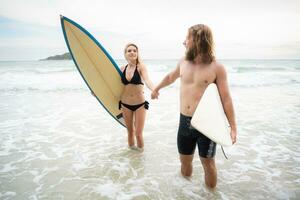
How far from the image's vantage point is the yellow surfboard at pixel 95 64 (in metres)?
4.16

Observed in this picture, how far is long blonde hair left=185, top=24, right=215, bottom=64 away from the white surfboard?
29 cm

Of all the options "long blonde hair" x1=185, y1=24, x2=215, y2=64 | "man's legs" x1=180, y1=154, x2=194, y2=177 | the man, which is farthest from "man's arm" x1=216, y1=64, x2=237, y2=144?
"man's legs" x1=180, y1=154, x2=194, y2=177

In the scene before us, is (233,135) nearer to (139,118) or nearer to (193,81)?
(193,81)

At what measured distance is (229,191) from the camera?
10.4 ft

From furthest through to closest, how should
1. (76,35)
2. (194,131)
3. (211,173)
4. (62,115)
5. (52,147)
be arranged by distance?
1. (62,115)
2. (52,147)
3. (76,35)
4. (211,173)
5. (194,131)

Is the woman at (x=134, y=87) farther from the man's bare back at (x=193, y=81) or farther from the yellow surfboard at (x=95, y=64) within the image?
the man's bare back at (x=193, y=81)

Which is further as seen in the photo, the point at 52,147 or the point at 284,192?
the point at 52,147

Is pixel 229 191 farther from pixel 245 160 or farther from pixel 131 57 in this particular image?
pixel 131 57

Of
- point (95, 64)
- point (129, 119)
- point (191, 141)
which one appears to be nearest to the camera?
point (191, 141)

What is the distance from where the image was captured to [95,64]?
438 cm

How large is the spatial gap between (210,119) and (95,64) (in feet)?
8.37

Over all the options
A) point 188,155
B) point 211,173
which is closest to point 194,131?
point 188,155

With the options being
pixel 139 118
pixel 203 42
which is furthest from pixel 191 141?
pixel 139 118

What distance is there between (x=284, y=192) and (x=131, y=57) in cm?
284
